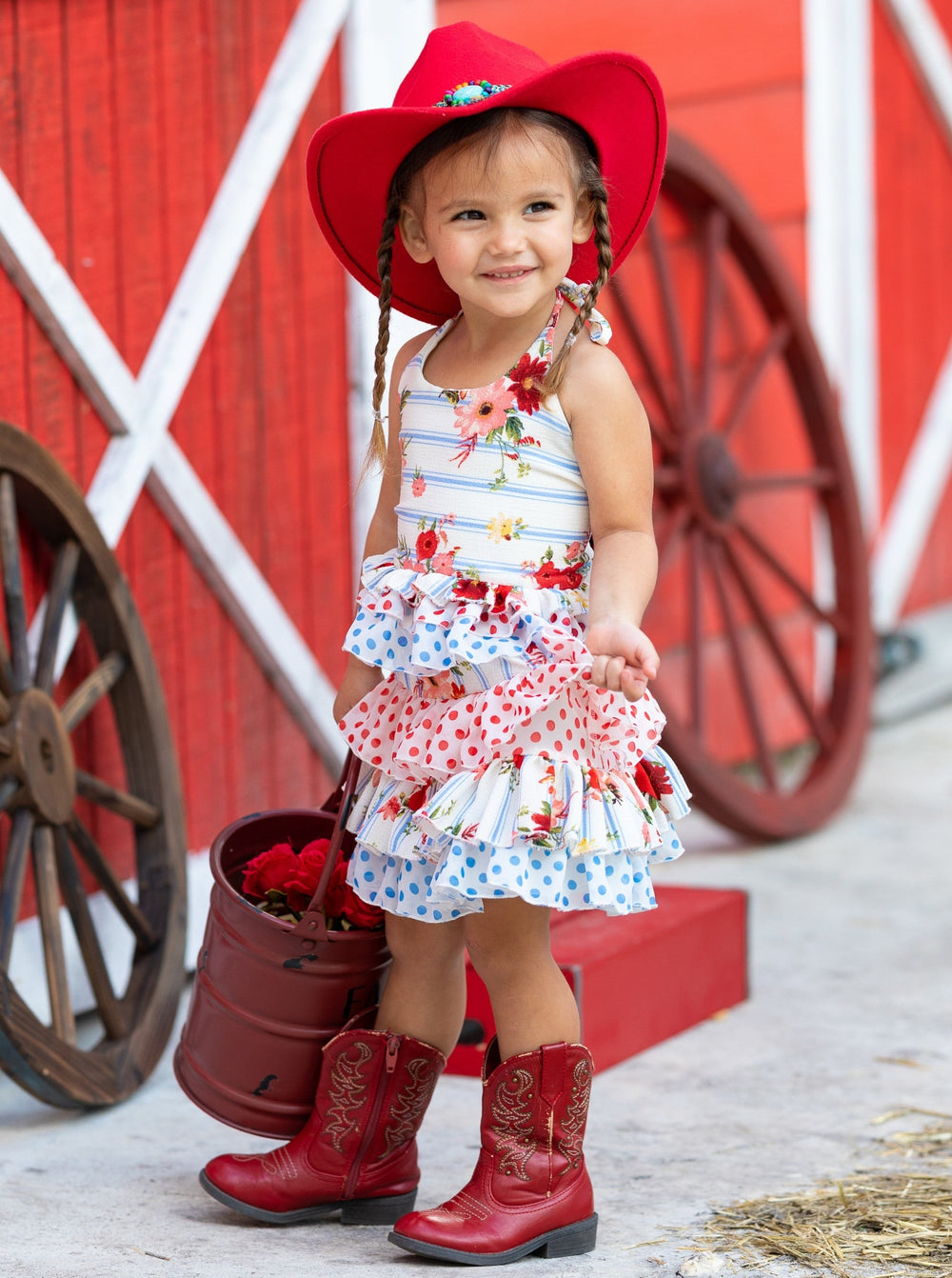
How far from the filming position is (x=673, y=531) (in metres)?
4.47

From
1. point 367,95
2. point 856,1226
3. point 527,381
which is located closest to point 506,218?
point 527,381

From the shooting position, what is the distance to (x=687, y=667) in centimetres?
520

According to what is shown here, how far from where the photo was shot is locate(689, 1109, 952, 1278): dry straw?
7.72 feet

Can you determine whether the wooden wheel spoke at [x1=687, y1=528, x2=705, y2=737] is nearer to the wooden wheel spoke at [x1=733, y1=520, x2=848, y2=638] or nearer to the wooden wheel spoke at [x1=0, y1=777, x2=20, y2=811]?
the wooden wheel spoke at [x1=733, y1=520, x2=848, y2=638]

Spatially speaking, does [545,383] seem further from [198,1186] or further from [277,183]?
[277,183]

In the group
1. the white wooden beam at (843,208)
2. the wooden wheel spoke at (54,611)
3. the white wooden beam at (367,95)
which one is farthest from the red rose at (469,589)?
the white wooden beam at (843,208)

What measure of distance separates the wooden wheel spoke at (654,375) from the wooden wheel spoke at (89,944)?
6.68 ft

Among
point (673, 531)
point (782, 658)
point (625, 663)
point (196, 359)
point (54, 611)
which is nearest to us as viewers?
point (625, 663)

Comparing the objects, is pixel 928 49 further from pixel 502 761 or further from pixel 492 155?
pixel 502 761

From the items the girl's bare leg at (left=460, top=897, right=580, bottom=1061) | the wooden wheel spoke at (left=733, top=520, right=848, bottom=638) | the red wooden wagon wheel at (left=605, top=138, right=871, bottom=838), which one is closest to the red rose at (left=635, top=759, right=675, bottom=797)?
the girl's bare leg at (left=460, top=897, right=580, bottom=1061)

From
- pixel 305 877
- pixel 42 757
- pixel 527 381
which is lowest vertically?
pixel 305 877

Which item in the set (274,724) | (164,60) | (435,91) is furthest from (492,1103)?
(164,60)

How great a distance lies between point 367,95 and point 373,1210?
237 centimetres

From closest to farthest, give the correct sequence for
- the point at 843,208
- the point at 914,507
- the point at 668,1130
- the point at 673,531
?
the point at 668,1130 < the point at 673,531 < the point at 843,208 < the point at 914,507
